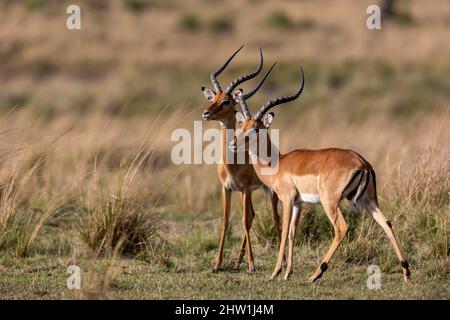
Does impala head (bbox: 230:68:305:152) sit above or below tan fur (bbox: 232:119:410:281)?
above

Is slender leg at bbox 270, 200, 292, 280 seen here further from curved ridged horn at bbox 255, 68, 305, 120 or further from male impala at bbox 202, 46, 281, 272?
curved ridged horn at bbox 255, 68, 305, 120

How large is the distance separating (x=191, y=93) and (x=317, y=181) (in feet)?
49.3

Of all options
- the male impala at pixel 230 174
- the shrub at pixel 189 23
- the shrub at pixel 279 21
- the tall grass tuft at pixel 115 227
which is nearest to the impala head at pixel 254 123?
the male impala at pixel 230 174

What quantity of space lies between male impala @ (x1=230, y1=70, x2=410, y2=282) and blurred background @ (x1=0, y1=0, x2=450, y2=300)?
1156 mm

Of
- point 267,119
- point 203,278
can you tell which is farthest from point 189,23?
point 203,278

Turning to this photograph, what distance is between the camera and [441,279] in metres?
8.53

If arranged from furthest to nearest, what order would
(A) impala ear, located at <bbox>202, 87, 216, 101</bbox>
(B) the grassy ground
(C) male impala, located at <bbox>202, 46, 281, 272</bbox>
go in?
(A) impala ear, located at <bbox>202, 87, 216, 101</bbox> < (C) male impala, located at <bbox>202, 46, 281, 272</bbox> < (B) the grassy ground

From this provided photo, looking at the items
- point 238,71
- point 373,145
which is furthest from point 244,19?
point 373,145

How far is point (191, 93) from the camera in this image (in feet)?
75.9

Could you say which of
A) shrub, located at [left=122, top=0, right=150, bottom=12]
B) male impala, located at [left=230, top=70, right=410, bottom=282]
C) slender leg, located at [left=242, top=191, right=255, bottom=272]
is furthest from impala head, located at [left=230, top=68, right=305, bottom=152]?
shrub, located at [left=122, top=0, right=150, bottom=12]

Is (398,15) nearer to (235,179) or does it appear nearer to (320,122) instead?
(320,122)

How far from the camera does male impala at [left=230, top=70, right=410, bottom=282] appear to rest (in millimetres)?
8141

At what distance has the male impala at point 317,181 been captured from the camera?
8.14 meters

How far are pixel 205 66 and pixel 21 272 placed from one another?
17004 millimetres
